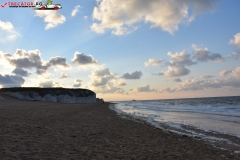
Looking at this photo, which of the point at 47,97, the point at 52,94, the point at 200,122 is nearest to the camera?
the point at 200,122

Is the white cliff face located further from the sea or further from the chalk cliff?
the sea

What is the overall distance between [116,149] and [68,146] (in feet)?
6.68

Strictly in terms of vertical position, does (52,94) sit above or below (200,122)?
above

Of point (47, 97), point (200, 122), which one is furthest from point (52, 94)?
point (200, 122)

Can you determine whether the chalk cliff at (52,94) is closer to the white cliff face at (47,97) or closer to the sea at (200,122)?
the white cliff face at (47,97)

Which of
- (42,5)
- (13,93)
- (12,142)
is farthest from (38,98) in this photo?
(12,142)

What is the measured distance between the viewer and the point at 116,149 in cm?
859

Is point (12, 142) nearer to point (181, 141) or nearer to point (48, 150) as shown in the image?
point (48, 150)

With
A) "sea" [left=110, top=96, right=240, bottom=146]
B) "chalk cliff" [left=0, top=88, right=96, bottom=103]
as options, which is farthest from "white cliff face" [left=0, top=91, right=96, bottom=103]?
"sea" [left=110, top=96, right=240, bottom=146]

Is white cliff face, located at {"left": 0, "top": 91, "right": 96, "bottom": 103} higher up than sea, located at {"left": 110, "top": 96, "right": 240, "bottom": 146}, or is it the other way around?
white cliff face, located at {"left": 0, "top": 91, "right": 96, "bottom": 103}

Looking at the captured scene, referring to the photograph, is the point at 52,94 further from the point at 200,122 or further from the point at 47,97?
the point at 200,122

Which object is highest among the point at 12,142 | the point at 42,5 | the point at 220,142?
the point at 42,5

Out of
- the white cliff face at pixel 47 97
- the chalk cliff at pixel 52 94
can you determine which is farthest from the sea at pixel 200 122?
the chalk cliff at pixel 52 94

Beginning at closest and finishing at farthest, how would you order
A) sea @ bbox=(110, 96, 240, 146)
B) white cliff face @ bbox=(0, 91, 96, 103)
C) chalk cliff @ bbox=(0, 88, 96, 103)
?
sea @ bbox=(110, 96, 240, 146) < white cliff face @ bbox=(0, 91, 96, 103) < chalk cliff @ bbox=(0, 88, 96, 103)
